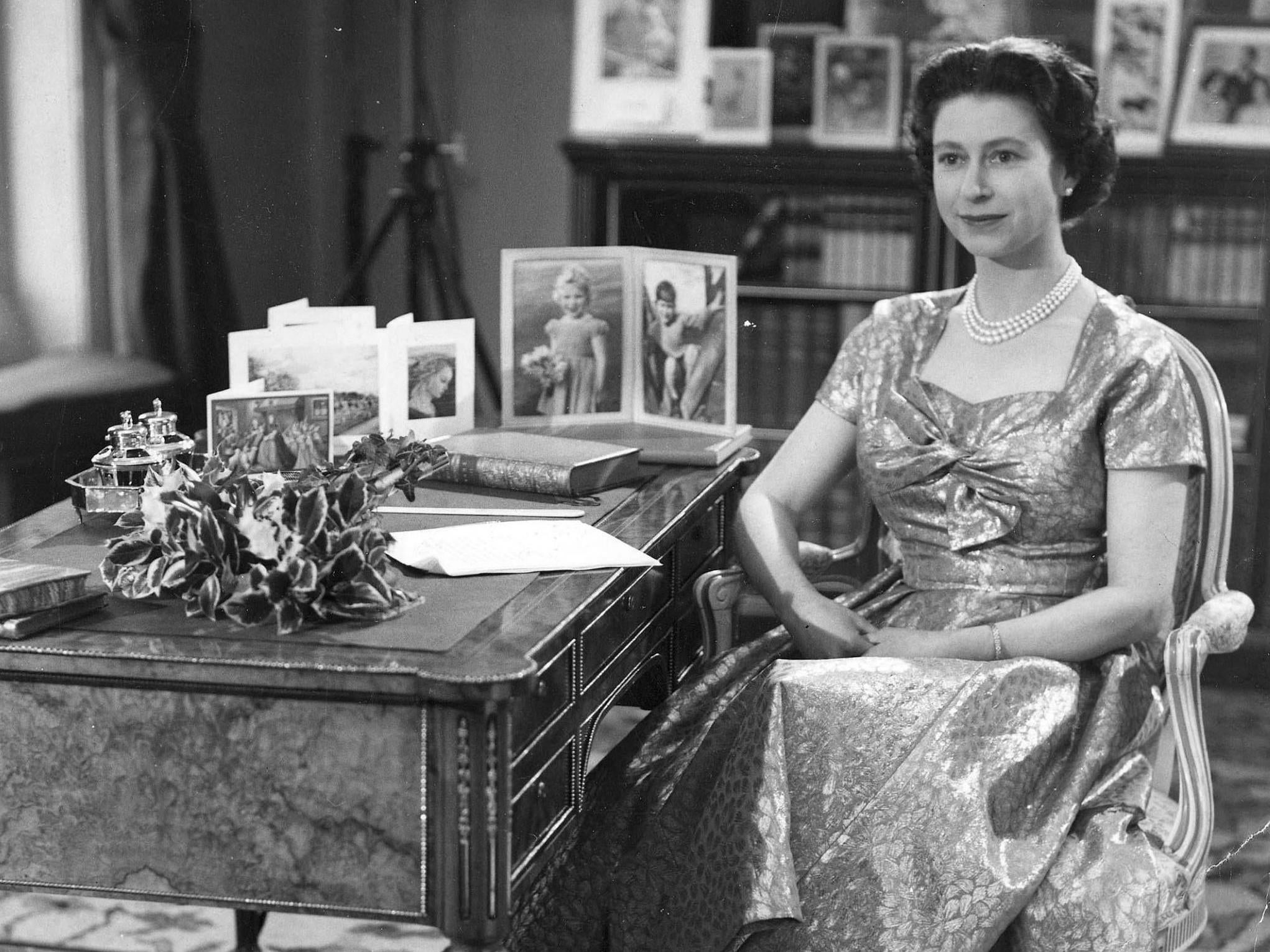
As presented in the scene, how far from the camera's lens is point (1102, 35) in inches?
159

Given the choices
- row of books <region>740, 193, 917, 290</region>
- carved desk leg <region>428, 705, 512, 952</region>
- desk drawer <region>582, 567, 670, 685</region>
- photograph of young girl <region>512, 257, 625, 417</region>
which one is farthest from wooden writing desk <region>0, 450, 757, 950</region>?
row of books <region>740, 193, 917, 290</region>

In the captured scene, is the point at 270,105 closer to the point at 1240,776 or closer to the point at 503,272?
the point at 503,272

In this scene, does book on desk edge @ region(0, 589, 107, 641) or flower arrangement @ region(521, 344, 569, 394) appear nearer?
book on desk edge @ region(0, 589, 107, 641)

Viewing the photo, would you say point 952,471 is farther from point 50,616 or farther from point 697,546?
point 50,616

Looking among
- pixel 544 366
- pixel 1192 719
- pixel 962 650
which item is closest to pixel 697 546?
pixel 544 366

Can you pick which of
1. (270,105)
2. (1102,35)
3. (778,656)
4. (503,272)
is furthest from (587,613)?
(1102,35)

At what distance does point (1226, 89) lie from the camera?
402cm

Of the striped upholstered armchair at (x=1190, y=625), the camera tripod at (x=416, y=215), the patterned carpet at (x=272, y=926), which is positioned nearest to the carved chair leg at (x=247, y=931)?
the patterned carpet at (x=272, y=926)

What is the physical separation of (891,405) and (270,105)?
6.89 ft

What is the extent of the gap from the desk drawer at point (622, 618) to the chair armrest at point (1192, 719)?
2.32 ft

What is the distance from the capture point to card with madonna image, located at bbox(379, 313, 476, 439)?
2676 millimetres

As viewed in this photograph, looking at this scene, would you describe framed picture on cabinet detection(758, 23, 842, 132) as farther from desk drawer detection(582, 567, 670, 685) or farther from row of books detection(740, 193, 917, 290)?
desk drawer detection(582, 567, 670, 685)

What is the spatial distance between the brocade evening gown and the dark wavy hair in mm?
237

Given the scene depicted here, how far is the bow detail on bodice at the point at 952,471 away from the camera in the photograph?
7.57 feet
